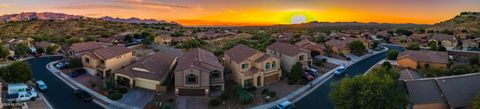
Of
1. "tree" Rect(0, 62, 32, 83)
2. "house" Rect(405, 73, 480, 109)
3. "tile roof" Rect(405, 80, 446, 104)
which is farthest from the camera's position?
"tree" Rect(0, 62, 32, 83)

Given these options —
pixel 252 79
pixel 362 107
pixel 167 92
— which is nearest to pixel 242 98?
pixel 252 79

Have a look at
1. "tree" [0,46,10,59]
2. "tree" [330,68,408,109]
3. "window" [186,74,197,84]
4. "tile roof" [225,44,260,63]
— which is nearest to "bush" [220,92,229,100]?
"window" [186,74,197,84]

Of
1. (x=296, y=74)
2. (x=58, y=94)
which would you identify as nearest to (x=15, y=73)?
(x=58, y=94)

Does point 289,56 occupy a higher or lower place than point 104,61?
higher

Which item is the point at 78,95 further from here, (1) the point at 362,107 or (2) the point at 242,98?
(1) the point at 362,107

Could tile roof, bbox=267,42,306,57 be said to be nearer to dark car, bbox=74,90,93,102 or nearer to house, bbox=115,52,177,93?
house, bbox=115,52,177,93

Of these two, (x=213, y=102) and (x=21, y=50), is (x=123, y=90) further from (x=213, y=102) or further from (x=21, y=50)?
(x=21, y=50)
